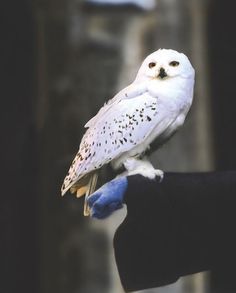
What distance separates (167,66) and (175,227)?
0.17m

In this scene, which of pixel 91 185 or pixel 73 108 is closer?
pixel 91 185

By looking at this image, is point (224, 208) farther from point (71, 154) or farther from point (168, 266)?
point (71, 154)

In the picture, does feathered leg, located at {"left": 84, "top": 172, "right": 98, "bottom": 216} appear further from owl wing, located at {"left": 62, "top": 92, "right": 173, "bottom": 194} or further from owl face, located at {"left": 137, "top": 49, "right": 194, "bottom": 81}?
owl face, located at {"left": 137, "top": 49, "right": 194, "bottom": 81}

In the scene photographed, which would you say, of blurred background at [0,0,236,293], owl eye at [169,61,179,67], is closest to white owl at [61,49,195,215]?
owl eye at [169,61,179,67]

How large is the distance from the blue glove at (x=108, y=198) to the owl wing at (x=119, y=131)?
0.04 metres

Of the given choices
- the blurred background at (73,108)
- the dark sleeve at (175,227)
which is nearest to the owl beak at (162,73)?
the dark sleeve at (175,227)

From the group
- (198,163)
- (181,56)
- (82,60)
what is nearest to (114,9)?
(82,60)

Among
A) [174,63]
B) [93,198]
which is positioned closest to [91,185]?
[93,198]

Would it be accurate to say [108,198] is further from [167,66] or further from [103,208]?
[167,66]

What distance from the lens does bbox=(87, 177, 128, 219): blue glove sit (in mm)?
1012

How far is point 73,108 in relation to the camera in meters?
2.03

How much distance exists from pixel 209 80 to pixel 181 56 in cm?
98

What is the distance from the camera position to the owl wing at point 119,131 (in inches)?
41.9

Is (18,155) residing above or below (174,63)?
below
